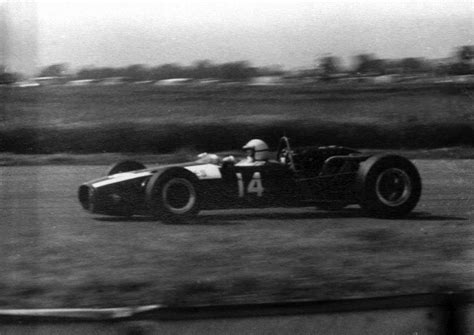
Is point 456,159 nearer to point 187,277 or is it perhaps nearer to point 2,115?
point 2,115

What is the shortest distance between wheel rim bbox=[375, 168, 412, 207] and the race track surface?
6.9 inches

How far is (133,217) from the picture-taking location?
241 inches

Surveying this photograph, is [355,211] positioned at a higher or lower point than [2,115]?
lower

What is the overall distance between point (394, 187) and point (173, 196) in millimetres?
1638

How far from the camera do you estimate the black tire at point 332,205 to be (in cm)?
621

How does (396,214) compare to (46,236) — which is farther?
(396,214)

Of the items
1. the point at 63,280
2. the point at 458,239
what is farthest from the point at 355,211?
the point at 63,280

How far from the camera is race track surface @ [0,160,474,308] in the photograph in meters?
4.13

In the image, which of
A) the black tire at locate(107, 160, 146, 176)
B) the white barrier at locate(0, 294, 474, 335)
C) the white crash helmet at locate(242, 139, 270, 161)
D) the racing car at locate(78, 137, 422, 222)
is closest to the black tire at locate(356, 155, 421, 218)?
the racing car at locate(78, 137, 422, 222)

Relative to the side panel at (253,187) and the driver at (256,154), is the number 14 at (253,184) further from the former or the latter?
the driver at (256,154)

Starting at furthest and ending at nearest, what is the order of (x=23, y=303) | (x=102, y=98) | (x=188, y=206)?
(x=102, y=98) < (x=188, y=206) < (x=23, y=303)

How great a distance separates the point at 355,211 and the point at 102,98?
398cm

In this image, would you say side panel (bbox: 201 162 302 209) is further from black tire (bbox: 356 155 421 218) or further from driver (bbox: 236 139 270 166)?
black tire (bbox: 356 155 421 218)

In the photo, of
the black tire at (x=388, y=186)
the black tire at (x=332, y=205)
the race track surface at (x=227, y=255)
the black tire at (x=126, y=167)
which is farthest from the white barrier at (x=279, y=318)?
the black tire at (x=126, y=167)
